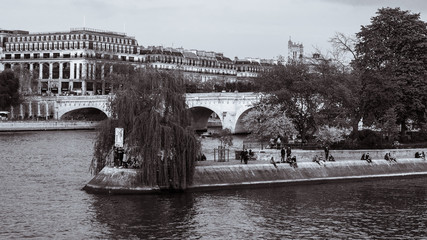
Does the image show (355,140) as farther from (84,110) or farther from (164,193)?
(84,110)

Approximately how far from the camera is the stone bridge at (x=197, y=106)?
383 feet

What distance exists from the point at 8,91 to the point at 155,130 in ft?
281

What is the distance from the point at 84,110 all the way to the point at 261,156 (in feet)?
296

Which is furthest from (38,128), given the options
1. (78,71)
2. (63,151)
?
(78,71)

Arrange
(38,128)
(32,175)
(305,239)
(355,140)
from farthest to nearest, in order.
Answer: (38,128)
(355,140)
(32,175)
(305,239)

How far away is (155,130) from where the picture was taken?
47375 mm

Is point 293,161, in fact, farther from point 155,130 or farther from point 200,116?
point 200,116

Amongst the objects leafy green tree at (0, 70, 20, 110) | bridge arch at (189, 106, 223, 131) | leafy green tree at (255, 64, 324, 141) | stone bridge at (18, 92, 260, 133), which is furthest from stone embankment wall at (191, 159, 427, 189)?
leafy green tree at (0, 70, 20, 110)

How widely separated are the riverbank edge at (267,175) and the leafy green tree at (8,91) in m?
79.5

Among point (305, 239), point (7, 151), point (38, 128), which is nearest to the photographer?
point (305, 239)

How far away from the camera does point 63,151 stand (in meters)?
80.1

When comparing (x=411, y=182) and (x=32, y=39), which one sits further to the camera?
(x=32, y=39)

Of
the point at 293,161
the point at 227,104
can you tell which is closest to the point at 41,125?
the point at 227,104

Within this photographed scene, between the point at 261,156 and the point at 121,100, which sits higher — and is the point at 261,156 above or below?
below
